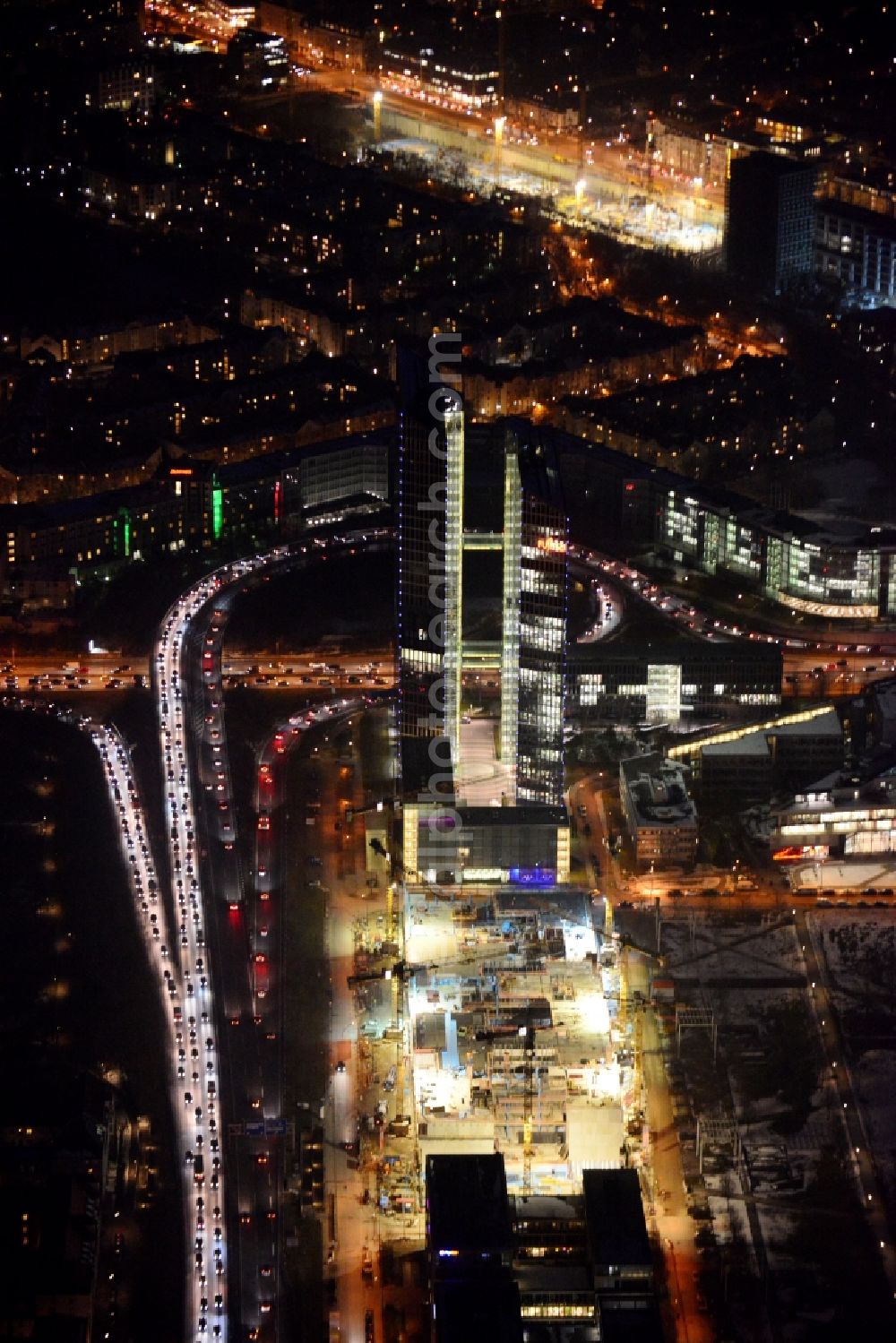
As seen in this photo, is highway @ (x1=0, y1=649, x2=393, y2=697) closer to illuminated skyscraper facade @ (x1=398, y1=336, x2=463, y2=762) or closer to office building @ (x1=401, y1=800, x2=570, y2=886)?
illuminated skyscraper facade @ (x1=398, y1=336, x2=463, y2=762)

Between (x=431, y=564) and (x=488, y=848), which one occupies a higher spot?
(x=431, y=564)

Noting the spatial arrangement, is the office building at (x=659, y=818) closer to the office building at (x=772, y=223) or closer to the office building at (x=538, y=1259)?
the office building at (x=538, y=1259)

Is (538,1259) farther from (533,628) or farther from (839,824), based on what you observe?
(533,628)

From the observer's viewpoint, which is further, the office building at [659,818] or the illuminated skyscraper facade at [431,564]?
the illuminated skyscraper facade at [431,564]

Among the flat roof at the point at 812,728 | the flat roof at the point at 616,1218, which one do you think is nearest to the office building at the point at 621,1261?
the flat roof at the point at 616,1218

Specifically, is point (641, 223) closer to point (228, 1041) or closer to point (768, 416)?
point (768, 416)

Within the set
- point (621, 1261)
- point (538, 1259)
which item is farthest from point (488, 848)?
point (621, 1261)
